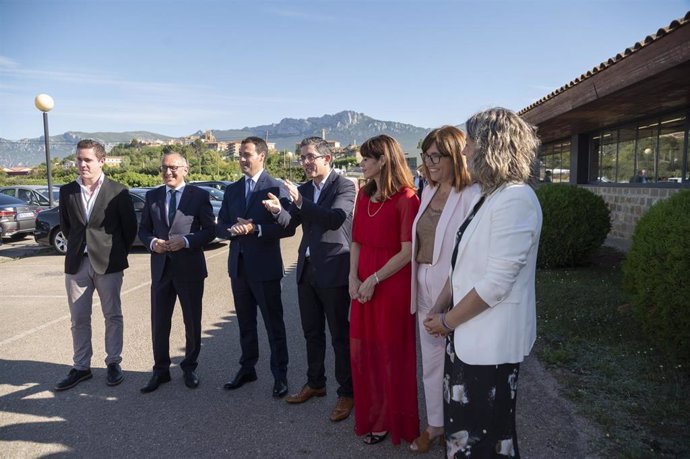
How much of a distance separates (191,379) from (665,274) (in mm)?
4140

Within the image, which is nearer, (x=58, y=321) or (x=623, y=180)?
(x=58, y=321)

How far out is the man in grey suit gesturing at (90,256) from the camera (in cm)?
439

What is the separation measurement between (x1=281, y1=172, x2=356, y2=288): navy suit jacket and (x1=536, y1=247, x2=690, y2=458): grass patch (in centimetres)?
211

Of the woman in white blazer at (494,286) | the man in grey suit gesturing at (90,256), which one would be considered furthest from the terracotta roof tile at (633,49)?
the man in grey suit gesturing at (90,256)

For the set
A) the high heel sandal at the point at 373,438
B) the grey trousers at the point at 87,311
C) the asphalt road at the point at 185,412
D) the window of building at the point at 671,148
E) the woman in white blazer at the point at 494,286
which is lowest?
the asphalt road at the point at 185,412

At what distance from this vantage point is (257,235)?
412 cm

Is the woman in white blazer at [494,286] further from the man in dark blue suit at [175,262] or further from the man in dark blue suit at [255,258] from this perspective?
the man in dark blue suit at [175,262]

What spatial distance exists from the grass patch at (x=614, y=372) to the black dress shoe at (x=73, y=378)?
424cm

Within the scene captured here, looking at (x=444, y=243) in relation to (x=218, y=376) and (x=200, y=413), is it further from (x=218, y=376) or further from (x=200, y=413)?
(x=218, y=376)

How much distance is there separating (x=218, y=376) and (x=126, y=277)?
234 inches

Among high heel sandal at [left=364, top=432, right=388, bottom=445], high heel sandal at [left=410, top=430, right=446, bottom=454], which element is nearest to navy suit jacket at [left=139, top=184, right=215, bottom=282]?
high heel sandal at [left=364, top=432, right=388, bottom=445]

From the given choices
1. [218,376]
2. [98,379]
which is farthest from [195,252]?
[98,379]

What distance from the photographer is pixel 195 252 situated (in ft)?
14.4

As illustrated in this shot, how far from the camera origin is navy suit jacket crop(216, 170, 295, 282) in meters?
4.14
